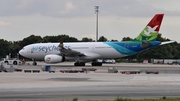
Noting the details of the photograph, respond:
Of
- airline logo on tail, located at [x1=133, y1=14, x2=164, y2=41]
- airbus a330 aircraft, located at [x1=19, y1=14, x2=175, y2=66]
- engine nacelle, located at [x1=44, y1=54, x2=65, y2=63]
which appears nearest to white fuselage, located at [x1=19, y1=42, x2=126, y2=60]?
airbus a330 aircraft, located at [x1=19, y1=14, x2=175, y2=66]

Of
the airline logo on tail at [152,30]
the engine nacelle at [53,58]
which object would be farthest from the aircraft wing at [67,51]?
the airline logo on tail at [152,30]

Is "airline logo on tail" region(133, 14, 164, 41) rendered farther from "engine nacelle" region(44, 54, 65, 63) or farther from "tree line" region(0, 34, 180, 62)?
"tree line" region(0, 34, 180, 62)

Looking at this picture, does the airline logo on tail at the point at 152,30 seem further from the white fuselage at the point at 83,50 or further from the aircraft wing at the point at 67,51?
the aircraft wing at the point at 67,51

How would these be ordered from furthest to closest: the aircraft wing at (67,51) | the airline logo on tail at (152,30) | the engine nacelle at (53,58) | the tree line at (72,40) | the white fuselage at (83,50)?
1. the tree line at (72,40)
2. the white fuselage at (83,50)
3. the airline logo on tail at (152,30)
4. the engine nacelle at (53,58)
5. the aircraft wing at (67,51)

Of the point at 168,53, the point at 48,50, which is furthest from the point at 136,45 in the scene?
the point at 168,53

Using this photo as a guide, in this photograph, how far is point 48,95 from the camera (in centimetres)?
2183

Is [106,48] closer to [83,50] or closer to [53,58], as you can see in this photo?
[83,50]

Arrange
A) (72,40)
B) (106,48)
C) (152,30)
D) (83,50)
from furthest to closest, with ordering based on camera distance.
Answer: (72,40)
(83,50)
(106,48)
(152,30)

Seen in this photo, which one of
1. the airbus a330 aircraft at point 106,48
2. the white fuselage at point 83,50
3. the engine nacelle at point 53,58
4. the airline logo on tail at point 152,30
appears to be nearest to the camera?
the airbus a330 aircraft at point 106,48

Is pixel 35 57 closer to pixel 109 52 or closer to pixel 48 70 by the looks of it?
pixel 109 52

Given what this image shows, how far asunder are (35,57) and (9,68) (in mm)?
25610

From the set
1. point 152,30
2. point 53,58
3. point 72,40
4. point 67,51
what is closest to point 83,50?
point 67,51

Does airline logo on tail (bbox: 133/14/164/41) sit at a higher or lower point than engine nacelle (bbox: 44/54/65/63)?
higher

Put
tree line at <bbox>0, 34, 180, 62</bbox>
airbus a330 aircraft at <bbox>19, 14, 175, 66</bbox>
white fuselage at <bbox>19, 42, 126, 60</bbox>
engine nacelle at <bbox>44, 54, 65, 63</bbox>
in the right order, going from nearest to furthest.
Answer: airbus a330 aircraft at <bbox>19, 14, 175, 66</bbox> < engine nacelle at <bbox>44, 54, 65, 63</bbox> < white fuselage at <bbox>19, 42, 126, 60</bbox> < tree line at <bbox>0, 34, 180, 62</bbox>
